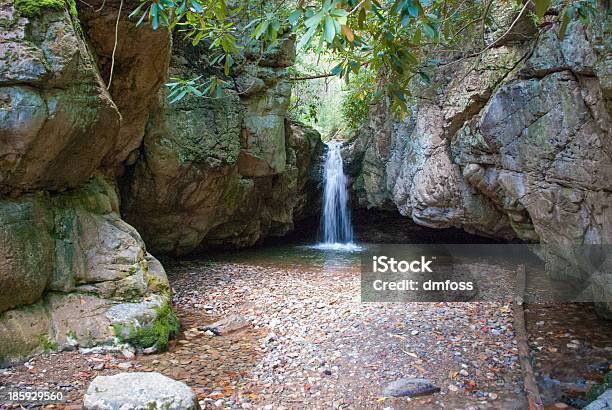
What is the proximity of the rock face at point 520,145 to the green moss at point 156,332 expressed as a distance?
18.4ft

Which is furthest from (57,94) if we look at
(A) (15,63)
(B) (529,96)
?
(B) (529,96)

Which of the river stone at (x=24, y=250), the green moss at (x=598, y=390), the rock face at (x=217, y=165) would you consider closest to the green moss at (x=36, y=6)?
the river stone at (x=24, y=250)

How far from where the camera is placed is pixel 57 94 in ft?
15.1

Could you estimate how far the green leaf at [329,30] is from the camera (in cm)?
230

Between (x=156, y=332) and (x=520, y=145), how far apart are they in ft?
20.5

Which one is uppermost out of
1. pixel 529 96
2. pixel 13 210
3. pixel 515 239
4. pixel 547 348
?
pixel 529 96

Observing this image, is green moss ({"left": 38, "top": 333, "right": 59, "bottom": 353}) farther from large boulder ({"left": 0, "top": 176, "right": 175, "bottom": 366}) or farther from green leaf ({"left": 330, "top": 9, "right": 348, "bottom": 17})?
green leaf ({"left": 330, "top": 9, "right": 348, "bottom": 17})

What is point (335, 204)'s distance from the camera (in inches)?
543

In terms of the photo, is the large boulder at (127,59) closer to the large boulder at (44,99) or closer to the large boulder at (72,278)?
the large boulder at (44,99)

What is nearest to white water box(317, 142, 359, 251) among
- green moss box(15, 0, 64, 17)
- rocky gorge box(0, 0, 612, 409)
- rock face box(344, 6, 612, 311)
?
rock face box(344, 6, 612, 311)

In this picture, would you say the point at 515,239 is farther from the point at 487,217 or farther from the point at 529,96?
the point at 529,96

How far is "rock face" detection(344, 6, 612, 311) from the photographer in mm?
5887

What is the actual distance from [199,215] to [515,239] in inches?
287

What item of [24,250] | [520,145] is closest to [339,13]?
[24,250]
